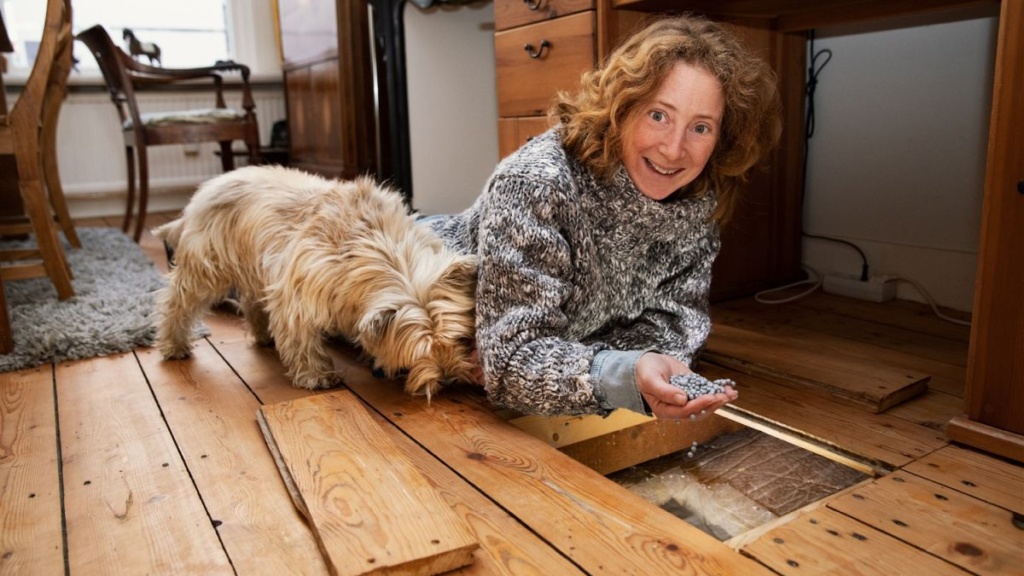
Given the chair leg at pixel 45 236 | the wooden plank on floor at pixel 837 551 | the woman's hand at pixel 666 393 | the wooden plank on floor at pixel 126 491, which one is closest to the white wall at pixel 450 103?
the chair leg at pixel 45 236

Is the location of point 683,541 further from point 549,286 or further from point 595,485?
point 549,286

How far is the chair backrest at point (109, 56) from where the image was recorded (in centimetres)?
309

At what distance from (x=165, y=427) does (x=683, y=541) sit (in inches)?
35.1

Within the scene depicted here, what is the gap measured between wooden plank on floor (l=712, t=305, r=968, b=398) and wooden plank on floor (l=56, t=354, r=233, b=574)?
4.12ft

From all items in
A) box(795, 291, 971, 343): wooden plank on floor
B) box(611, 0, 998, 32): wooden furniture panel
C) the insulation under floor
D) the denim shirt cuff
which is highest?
box(611, 0, 998, 32): wooden furniture panel

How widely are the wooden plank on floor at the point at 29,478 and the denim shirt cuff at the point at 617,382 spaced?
716 millimetres

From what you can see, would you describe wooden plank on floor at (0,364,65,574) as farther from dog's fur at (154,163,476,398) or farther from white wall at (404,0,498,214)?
white wall at (404,0,498,214)

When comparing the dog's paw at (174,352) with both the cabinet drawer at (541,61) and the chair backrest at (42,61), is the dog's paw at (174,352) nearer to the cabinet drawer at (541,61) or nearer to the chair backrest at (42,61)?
the chair backrest at (42,61)

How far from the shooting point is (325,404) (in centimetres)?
130

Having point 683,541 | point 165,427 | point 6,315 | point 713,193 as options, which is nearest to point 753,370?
point 713,193

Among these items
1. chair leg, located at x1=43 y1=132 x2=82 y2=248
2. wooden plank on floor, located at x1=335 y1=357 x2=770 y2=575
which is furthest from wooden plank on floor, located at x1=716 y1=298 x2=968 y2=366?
chair leg, located at x1=43 y1=132 x2=82 y2=248

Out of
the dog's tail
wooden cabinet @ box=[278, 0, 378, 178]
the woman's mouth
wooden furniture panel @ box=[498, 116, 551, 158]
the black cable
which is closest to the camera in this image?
the woman's mouth

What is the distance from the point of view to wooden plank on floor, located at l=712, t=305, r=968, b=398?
1.48m

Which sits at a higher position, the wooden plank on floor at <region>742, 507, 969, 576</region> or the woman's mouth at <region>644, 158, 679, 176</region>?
the woman's mouth at <region>644, 158, 679, 176</region>
